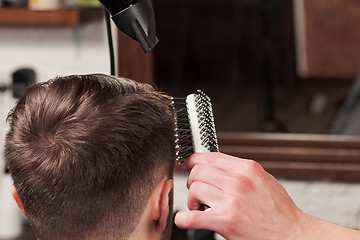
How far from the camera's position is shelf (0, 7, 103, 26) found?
1.54 m

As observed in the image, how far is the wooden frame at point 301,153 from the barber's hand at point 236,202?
951mm

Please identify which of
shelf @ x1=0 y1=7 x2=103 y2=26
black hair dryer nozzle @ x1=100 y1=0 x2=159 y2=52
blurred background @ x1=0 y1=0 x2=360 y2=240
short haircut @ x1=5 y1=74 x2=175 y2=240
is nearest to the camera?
short haircut @ x1=5 y1=74 x2=175 y2=240

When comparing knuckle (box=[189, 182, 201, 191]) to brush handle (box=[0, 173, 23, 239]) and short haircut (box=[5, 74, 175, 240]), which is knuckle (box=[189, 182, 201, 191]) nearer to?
short haircut (box=[5, 74, 175, 240])

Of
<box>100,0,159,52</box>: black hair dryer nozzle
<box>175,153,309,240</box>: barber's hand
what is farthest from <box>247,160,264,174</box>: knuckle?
<box>100,0,159,52</box>: black hair dryer nozzle

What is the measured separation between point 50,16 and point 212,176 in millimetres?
985

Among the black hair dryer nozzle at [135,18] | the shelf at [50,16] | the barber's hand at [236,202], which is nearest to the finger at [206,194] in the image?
the barber's hand at [236,202]

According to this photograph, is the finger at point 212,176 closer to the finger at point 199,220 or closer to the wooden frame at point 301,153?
the finger at point 199,220

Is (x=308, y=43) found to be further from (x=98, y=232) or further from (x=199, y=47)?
(x=98, y=232)

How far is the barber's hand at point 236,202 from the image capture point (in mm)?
763

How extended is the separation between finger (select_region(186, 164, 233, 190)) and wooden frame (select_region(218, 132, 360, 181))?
3.25 feet

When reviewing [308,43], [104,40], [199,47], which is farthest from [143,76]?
[308,43]

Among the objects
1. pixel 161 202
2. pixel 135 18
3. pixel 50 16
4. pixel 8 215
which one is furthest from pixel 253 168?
pixel 8 215

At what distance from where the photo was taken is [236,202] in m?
0.77

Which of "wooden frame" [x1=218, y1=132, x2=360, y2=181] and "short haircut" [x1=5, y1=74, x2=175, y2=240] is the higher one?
"short haircut" [x1=5, y1=74, x2=175, y2=240]
